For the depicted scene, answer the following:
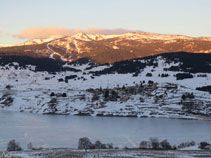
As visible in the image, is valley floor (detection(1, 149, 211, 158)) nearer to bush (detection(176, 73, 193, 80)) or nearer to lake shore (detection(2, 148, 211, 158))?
lake shore (detection(2, 148, 211, 158))

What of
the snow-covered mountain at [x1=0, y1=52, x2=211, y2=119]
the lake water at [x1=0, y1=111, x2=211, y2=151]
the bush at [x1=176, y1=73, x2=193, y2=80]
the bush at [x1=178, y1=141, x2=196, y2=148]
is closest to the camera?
the bush at [x1=178, y1=141, x2=196, y2=148]

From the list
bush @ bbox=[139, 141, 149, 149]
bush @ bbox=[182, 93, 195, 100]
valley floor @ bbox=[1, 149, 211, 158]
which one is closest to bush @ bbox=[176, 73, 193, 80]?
bush @ bbox=[182, 93, 195, 100]

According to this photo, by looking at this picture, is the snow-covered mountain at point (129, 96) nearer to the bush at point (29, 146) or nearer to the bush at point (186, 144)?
the bush at point (186, 144)

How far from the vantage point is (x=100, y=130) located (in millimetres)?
72688

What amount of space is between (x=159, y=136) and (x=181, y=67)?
104 metres

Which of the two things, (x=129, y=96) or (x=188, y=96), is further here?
(x=129, y=96)

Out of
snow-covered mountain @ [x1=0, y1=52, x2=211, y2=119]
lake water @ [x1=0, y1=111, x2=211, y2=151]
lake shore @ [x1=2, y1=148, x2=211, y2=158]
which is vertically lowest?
lake water @ [x1=0, y1=111, x2=211, y2=151]

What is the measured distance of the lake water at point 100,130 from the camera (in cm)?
6081

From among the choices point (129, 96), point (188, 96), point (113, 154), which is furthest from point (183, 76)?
point (113, 154)

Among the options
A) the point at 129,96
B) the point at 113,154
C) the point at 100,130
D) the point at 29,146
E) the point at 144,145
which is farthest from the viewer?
the point at 129,96

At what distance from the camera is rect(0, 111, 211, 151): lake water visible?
6081 centimetres

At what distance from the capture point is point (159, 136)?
65.1 m

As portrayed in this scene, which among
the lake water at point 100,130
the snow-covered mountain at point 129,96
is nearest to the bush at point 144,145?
the lake water at point 100,130

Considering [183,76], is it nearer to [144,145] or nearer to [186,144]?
[186,144]
